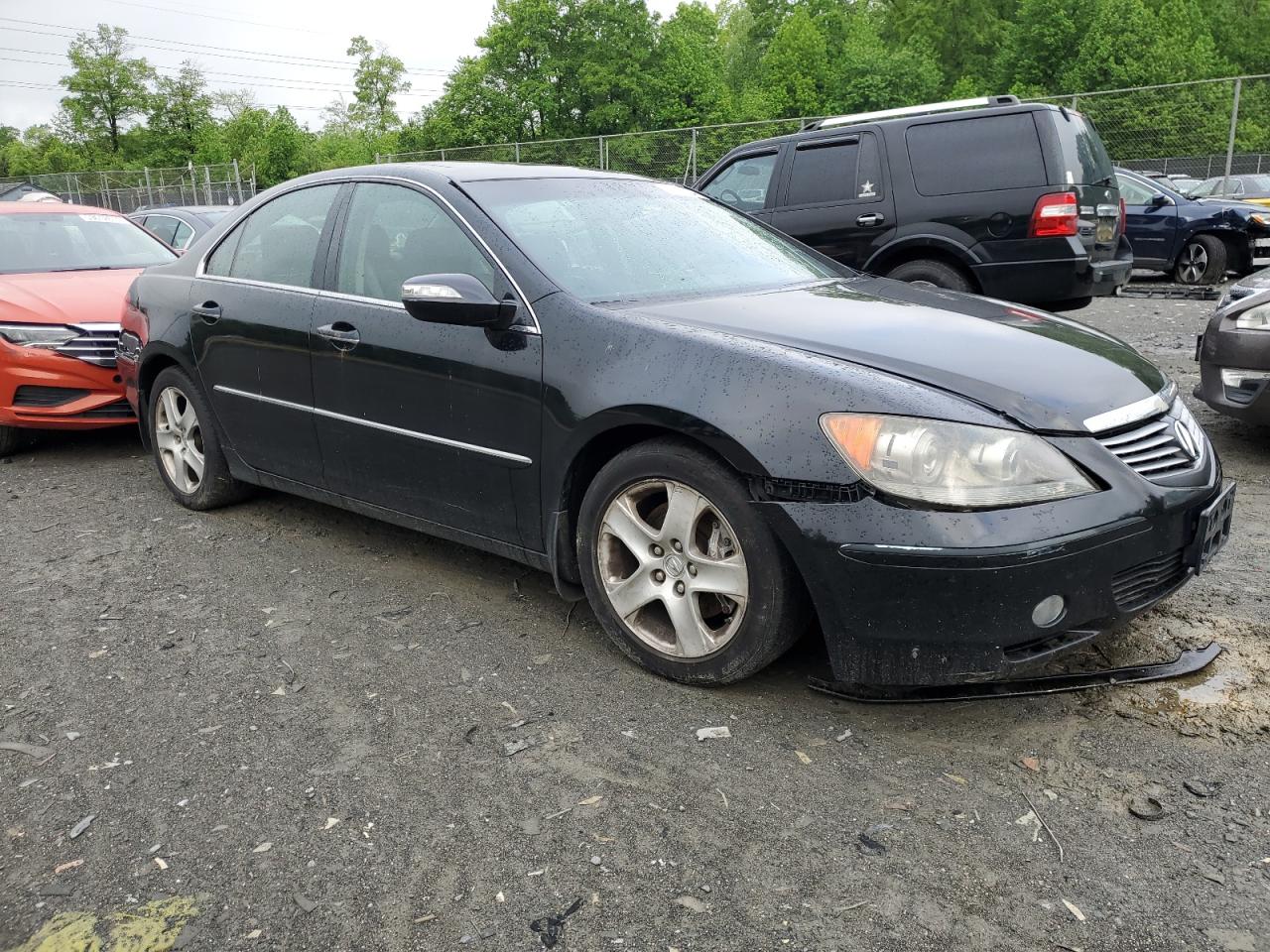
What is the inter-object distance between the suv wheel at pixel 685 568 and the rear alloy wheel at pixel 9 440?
4929 millimetres

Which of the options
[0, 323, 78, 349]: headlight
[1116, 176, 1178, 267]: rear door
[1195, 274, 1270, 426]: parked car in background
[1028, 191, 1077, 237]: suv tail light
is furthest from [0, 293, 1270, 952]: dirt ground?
[1116, 176, 1178, 267]: rear door

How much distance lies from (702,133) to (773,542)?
2016cm

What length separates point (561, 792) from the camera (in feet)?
8.82

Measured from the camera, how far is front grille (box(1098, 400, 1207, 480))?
2891 mm

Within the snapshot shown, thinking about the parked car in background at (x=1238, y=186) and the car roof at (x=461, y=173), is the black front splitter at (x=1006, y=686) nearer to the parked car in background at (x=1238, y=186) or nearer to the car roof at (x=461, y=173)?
the car roof at (x=461, y=173)

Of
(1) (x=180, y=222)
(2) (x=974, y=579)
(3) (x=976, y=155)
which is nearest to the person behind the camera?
(2) (x=974, y=579)

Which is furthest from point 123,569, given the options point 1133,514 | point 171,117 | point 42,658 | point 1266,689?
point 171,117

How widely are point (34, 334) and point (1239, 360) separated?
6.54m

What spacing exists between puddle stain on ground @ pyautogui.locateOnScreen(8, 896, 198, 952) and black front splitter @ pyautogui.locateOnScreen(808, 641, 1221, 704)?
5.83 feet

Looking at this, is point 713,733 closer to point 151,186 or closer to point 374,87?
point 151,186

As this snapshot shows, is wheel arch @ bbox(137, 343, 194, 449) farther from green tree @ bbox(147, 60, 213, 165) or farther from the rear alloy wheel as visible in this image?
green tree @ bbox(147, 60, 213, 165)

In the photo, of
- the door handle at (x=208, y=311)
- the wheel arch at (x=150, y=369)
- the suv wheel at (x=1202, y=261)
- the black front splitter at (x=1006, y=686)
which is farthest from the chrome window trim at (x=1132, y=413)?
the suv wheel at (x=1202, y=261)

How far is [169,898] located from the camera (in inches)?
91.4

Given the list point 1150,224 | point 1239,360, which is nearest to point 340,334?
point 1239,360
